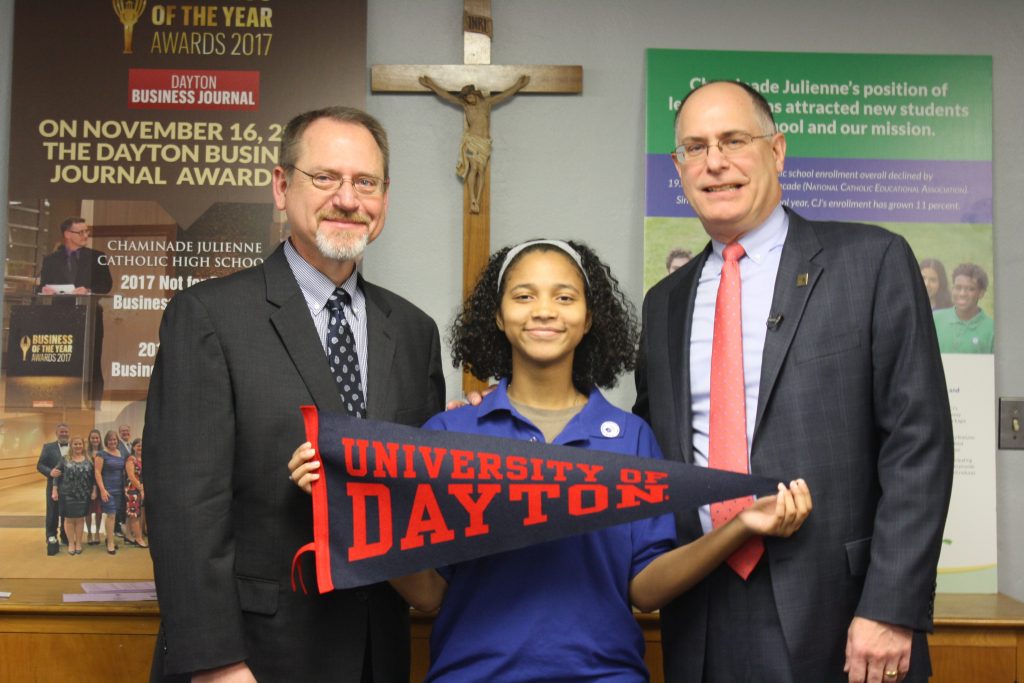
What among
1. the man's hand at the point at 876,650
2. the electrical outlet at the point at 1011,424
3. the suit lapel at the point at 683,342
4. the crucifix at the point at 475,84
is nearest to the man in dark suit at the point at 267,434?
the suit lapel at the point at 683,342

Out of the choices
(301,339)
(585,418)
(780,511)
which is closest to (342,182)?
(301,339)

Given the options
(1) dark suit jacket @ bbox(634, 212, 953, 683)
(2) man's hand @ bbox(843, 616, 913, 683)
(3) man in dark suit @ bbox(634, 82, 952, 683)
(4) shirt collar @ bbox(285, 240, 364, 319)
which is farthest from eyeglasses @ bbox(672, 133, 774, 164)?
(2) man's hand @ bbox(843, 616, 913, 683)

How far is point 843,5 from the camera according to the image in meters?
3.76

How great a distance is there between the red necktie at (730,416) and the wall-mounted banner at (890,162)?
60.3 inches

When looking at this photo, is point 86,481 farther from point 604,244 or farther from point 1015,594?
point 1015,594

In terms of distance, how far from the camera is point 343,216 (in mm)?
2297

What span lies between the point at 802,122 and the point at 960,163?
649mm

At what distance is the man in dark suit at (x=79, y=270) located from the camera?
11.7ft

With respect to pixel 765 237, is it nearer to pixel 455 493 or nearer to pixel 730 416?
pixel 730 416

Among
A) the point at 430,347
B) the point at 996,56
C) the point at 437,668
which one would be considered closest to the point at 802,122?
the point at 996,56

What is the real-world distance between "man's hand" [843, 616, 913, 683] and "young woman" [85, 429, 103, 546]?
2.76m

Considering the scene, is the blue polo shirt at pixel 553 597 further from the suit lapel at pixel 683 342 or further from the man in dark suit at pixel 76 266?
the man in dark suit at pixel 76 266

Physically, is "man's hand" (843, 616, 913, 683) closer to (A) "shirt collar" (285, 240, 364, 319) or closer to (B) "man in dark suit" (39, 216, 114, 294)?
(A) "shirt collar" (285, 240, 364, 319)

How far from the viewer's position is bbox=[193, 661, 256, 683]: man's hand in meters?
2.02
